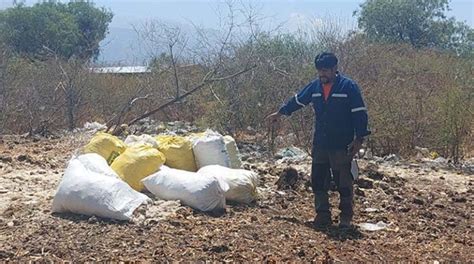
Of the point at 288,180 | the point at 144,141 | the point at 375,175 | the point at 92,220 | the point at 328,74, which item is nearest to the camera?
the point at 92,220

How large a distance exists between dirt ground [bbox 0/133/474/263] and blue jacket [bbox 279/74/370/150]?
71 centimetres

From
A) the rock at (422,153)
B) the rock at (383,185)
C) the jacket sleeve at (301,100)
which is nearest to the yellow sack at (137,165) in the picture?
the jacket sleeve at (301,100)

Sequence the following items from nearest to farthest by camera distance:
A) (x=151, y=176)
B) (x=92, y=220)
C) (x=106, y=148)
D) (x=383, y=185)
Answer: (x=92, y=220)
(x=151, y=176)
(x=106, y=148)
(x=383, y=185)

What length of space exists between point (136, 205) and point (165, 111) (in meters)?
8.74

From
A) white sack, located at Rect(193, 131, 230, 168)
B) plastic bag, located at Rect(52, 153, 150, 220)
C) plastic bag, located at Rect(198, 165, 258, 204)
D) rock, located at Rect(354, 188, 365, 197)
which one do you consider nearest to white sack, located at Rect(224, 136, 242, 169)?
white sack, located at Rect(193, 131, 230, 168)

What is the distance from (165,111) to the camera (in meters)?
13.9

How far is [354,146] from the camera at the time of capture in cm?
527

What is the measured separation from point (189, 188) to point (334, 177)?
3.90ft

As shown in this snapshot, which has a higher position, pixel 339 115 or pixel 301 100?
pixel 301 100

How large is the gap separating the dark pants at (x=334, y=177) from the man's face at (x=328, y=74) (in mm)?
576

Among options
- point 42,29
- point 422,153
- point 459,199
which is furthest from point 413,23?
point 459,199

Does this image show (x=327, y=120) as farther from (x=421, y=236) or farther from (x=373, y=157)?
(x=373, y=157)

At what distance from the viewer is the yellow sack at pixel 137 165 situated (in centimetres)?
586

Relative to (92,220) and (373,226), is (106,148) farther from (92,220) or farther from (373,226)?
(373,226)
